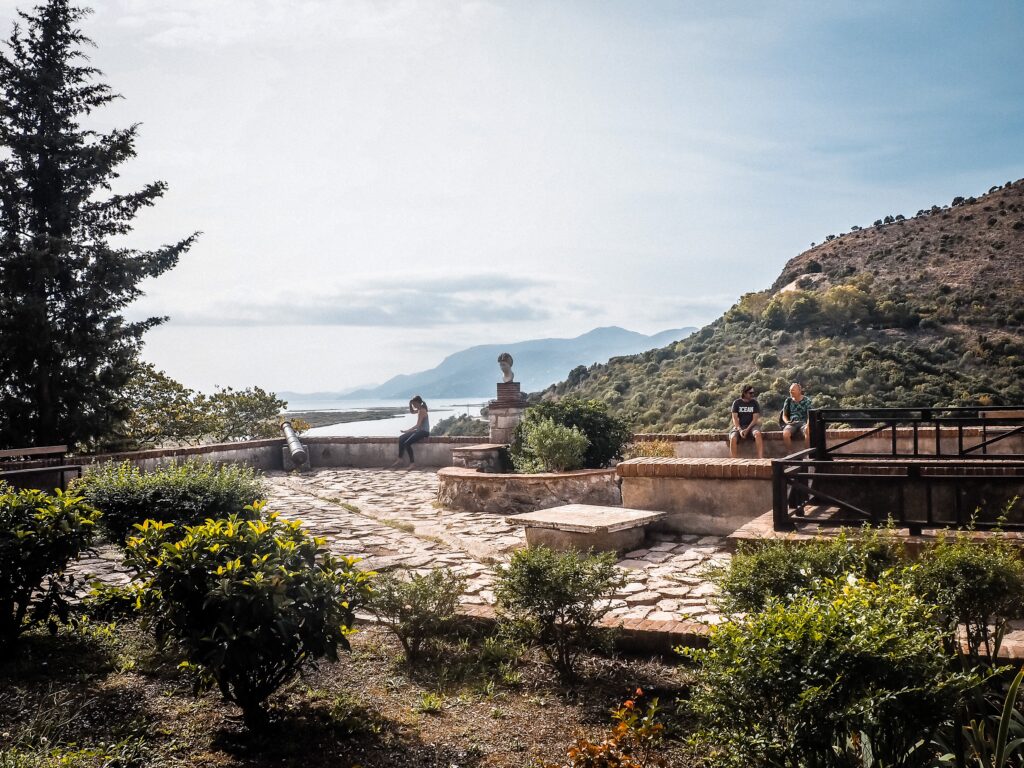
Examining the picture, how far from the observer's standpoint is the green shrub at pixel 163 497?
6.33m

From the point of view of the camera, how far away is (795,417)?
1115 centimetres

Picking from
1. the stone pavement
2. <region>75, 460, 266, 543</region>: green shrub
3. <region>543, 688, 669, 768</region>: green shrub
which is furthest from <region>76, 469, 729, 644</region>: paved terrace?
<region>543, 688, 669, 768</region>: green shrub

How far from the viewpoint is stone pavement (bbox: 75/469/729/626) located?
529cm

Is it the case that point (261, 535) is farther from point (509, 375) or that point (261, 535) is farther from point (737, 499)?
point (509, 375)

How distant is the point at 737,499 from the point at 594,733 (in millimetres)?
4608

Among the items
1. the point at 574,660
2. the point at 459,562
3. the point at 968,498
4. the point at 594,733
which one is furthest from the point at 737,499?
the point at 594,733

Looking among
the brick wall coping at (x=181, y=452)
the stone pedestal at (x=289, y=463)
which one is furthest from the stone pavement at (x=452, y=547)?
the stone pedestal at (x=289, y=463)

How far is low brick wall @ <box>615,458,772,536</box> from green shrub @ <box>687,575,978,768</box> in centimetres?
488

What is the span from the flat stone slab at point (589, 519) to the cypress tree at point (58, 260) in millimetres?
10806

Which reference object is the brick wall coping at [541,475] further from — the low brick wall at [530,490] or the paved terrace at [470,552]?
the paved terrace at [470,552]

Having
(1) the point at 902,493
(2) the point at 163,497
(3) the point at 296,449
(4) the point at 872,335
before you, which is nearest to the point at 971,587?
(1) the point at 902,493

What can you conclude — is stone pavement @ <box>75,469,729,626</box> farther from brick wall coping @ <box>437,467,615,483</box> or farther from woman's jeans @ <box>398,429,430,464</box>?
woman's jeans @ <box>398,429,430,464</box>

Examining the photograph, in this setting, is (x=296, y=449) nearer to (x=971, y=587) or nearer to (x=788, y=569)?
(x=788, y=569)

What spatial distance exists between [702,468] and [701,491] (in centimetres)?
26
